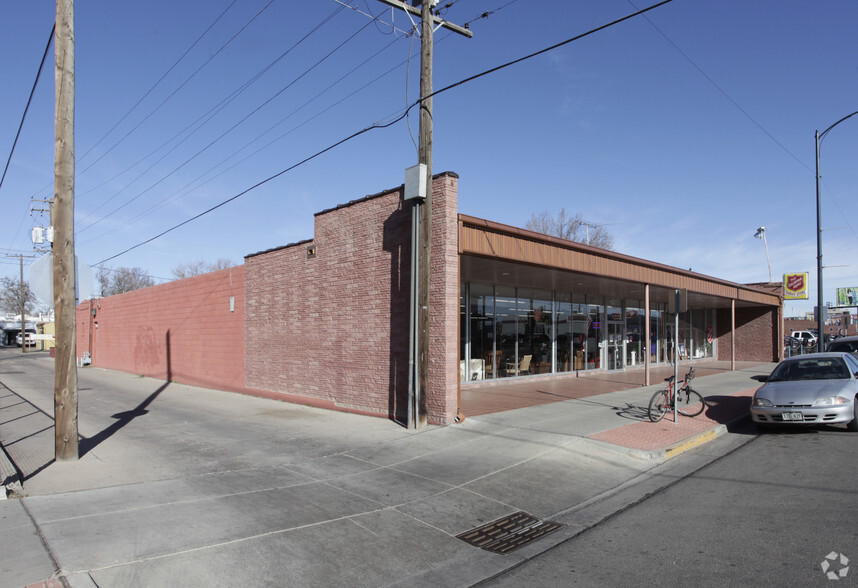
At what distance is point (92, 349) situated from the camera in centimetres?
3594

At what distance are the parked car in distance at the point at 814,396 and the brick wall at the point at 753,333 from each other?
1921 cm

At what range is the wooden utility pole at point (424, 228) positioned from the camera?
412 inches

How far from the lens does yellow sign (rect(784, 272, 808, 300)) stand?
107 feet

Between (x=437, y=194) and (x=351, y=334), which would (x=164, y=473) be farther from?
(x=437, y=194)

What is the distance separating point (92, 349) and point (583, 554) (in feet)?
127

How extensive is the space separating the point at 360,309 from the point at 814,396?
9.03 meters

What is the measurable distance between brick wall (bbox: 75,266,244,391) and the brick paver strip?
12.5 metres

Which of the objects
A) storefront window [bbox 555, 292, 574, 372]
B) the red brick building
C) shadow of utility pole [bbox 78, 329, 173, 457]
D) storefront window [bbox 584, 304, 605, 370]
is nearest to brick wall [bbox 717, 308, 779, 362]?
the red brick building

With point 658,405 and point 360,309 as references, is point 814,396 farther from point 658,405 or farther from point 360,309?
point 360,309

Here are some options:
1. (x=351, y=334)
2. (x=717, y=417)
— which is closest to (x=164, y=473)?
(x=351, y=334)

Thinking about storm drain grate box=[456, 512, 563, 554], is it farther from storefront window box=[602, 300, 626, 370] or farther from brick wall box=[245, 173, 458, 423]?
storefront window box=[602, 300, 626, 370]

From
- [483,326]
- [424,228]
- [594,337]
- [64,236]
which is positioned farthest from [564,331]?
[64,236]

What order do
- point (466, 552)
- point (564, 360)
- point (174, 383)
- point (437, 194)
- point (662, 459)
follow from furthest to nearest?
1. point (174, 383)
2. point (564, 360)
3. point (437, 194)
4. point (662, 459)
5. point (466, 552)

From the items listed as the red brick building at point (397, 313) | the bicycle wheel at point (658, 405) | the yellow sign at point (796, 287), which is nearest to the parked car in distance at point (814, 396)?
the bicycle wheel at point (658, 405)
